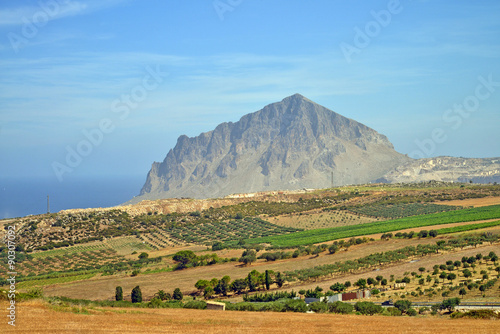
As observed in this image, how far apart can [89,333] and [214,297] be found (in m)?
27.0

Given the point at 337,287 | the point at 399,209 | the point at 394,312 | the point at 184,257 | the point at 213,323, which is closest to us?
the point at 213,323

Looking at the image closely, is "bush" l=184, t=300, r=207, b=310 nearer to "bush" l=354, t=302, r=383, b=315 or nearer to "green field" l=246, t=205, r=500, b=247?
"bush" l=354, t=302, r=383, b=315

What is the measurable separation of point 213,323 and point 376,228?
62005 mm

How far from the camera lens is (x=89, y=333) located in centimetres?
2306

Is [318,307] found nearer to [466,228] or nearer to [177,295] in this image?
[177,295]

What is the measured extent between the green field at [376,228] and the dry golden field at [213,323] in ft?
160

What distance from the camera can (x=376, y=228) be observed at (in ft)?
278

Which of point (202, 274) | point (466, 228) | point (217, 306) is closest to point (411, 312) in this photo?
point (217, 306)

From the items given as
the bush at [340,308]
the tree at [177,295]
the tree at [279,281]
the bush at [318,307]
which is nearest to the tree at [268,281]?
the tree at [279,281]

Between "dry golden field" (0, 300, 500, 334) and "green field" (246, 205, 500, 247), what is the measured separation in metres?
48.8

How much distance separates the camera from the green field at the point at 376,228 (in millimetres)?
81250

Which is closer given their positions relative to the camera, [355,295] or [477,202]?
[355,295]

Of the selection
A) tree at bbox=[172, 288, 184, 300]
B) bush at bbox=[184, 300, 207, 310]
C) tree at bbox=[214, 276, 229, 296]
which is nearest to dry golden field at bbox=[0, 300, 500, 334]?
bush at bbox=[184, 300, 207, 310]

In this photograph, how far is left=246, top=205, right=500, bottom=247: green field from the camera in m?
81.2
